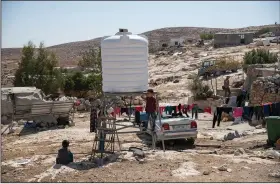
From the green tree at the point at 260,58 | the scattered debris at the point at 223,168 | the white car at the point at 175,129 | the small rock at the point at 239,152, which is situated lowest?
the small rock at the point at 239,152

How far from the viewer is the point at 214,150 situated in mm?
11258

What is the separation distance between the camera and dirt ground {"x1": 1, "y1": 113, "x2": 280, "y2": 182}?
A: 8273 mm

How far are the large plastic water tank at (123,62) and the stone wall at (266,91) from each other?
809 cm

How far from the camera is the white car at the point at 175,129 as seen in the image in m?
11.8

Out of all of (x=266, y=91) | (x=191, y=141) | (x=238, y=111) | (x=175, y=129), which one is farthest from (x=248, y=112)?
(x=175, y=129)

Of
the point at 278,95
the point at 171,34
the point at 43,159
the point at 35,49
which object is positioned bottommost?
the point at 43,159

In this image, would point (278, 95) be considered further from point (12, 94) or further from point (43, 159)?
point (12, 94)

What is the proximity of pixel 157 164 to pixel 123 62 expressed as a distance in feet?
9.32

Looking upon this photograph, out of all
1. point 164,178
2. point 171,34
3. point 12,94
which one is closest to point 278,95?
point 164,178

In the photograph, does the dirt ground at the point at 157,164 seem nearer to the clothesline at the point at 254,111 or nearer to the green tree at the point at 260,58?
the clothesline at the point at 254,111

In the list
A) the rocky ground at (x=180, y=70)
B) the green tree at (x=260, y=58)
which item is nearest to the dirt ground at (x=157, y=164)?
the rocky ground at (x=180, y=70)

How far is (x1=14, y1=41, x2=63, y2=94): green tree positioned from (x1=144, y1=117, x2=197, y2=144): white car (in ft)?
66.4

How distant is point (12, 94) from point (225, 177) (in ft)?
43.2

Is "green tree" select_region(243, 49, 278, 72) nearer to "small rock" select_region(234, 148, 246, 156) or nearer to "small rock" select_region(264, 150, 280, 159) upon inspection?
"small rock" select_region(234, 148, 246, 156)
